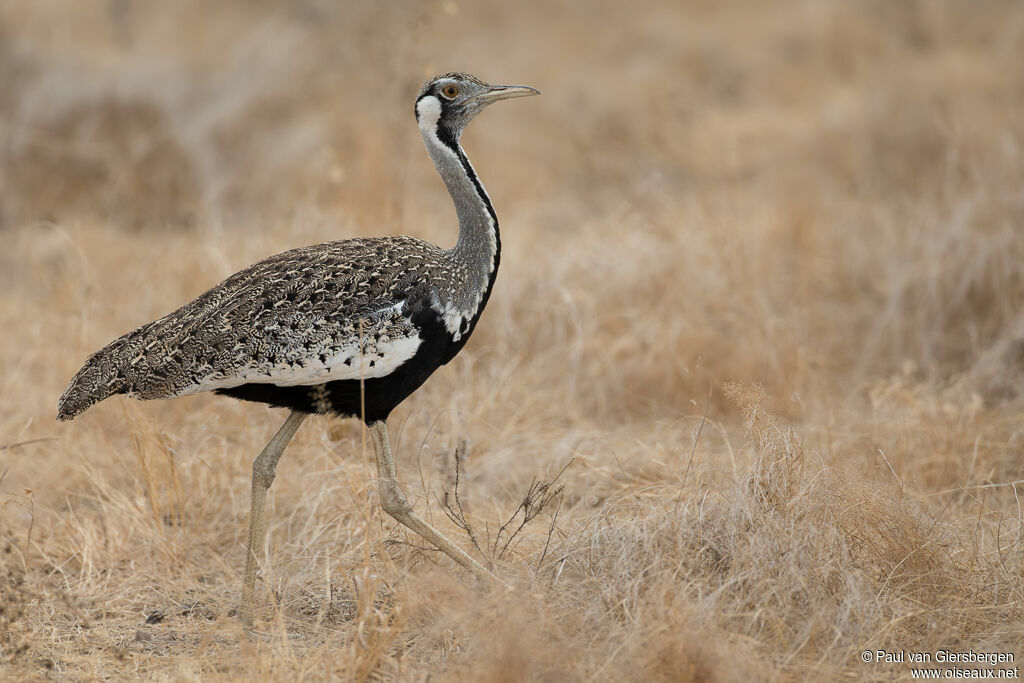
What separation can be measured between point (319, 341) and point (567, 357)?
244cm

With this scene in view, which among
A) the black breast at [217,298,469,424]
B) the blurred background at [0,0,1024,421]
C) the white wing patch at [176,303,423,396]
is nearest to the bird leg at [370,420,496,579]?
the black breast at [217,298,469,424]

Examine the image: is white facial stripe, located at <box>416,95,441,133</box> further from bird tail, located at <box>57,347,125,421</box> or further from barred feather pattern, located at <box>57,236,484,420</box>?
bird tail, located at <box>57,347,125,421</box>

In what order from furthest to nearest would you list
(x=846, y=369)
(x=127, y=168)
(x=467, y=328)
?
(x=127, y=168), (x=846, y=369), (x=467, y=328)

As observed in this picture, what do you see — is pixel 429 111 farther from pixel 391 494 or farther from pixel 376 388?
pixel 391 494

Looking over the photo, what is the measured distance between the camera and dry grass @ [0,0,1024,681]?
319cm

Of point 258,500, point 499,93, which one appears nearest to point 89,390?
point 258,500

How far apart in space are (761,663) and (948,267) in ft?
13.1

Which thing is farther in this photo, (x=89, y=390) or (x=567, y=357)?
(x=567, y=357)

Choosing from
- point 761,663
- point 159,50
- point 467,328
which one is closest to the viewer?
point 761,663

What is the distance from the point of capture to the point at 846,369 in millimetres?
5980

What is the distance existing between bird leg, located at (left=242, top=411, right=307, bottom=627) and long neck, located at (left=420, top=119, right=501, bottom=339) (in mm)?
693

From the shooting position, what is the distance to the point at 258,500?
3.71 metres

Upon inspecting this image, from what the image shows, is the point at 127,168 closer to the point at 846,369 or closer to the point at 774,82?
the point at 846,369

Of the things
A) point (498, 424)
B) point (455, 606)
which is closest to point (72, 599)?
point (455, 606)
